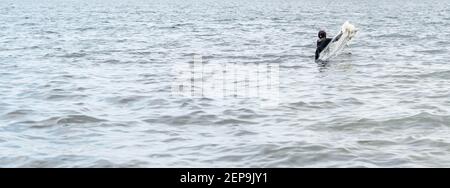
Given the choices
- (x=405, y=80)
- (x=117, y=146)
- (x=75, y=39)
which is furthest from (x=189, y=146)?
(x=75, y=39)

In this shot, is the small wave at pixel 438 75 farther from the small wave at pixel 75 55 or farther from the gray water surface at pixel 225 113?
the small wave at pixel 75 55

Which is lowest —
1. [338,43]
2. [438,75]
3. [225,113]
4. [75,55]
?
[225,113]

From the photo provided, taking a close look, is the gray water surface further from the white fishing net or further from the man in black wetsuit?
the man in black wetsuit

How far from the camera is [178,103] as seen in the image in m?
15.9

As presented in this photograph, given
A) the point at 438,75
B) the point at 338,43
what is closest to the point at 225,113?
the point at 438,75

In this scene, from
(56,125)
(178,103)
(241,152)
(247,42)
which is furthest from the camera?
(247,42)

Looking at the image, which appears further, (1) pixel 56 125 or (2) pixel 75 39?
(2) pixel 75 39

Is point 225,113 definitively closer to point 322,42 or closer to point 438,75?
point 438,75
